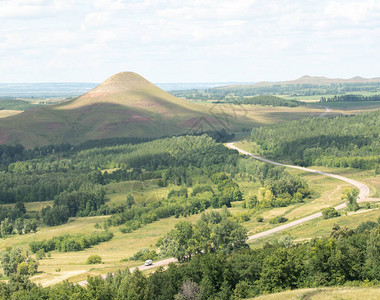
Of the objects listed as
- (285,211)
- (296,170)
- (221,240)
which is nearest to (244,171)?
(296,170)

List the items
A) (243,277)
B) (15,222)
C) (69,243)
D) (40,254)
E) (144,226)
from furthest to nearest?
(15,222)
(144,226)
(69,243)
(40,254)
(243,277)

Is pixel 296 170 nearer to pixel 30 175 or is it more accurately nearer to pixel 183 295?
pixel 30 175

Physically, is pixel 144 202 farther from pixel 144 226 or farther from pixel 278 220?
pixel 278 220

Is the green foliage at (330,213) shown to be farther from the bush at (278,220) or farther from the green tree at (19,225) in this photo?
the green tree at (19,225)

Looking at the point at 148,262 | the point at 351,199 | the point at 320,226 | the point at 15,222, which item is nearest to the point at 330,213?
the point at 320,226

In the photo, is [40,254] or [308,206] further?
[308,206]

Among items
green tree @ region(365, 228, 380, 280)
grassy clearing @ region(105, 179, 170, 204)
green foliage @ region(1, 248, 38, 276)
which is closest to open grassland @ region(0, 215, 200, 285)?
green foliage @ region(1, 248, 38, 276)
